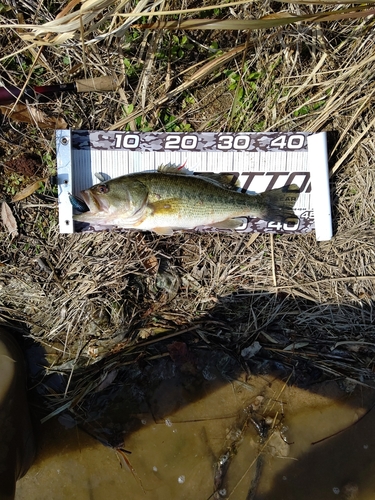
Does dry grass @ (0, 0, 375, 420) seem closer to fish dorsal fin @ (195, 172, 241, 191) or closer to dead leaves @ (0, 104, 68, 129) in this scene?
dead leaves @ (0, 104, 68, 129)

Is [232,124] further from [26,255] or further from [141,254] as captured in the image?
[26,255]

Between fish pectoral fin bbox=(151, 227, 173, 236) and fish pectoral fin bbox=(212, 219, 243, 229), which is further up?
fish pectoral fin bbox=(212, 219, 243, 229)

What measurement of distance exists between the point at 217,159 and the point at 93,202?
107cm

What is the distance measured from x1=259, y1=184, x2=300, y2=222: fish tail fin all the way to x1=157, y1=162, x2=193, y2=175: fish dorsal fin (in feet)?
2.10

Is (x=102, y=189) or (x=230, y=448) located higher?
(x=102, y=189)

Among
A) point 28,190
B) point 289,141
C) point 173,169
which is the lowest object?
point 28,190

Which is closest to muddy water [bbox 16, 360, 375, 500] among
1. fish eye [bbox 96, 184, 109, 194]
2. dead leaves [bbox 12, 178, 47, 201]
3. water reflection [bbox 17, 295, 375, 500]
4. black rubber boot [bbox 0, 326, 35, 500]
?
water reflection [bbox 17, 295, 375, 500]

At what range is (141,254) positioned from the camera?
3080 millimetres

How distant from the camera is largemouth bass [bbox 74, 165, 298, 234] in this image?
266 cm

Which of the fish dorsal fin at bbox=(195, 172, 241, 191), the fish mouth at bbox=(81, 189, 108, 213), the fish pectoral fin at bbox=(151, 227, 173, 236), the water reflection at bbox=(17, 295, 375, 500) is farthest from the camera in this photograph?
the water reflection at bbox=(17, 295, 375, 500)

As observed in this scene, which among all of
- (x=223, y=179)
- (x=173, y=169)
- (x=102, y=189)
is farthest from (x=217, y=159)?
(x=102, y=189)

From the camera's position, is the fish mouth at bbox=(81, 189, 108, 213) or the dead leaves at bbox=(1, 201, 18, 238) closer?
the fish mouth at bbox=(81, 189, 108, 213)

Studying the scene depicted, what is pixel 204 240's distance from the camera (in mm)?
3172

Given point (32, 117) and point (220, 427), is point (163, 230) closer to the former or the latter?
point (32, 117)
